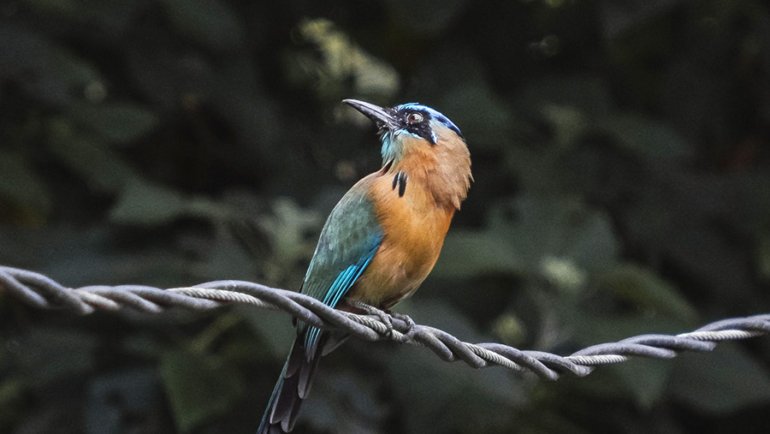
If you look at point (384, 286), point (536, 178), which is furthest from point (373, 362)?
point (384, 286)

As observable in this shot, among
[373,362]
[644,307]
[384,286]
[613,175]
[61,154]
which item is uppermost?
[613,175]

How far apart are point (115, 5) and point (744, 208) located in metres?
3.25

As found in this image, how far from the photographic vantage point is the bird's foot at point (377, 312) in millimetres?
3051

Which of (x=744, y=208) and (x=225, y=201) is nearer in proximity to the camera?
(x=225, y=201)

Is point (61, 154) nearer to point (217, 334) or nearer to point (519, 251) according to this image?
point (217, 334)

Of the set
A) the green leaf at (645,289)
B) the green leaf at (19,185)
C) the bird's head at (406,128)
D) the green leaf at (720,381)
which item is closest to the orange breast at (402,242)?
the bird's head at (406,128)

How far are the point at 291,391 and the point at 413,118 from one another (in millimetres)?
1113

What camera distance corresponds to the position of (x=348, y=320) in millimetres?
2758

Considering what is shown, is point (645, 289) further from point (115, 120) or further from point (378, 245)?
point (115, 120)

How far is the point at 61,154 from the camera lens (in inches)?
230

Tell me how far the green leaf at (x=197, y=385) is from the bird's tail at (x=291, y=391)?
1.16 meters

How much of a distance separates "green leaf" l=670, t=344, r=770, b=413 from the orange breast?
2230 millimetres

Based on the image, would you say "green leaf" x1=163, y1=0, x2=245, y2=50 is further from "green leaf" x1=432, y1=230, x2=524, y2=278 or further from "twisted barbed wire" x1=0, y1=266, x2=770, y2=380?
"twisted barbed wire" x1=0, y1=266, x2=770, y2=380

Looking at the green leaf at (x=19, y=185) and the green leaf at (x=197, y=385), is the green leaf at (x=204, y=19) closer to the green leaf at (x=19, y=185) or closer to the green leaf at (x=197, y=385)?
the green leaf at (x=19, y=185)
